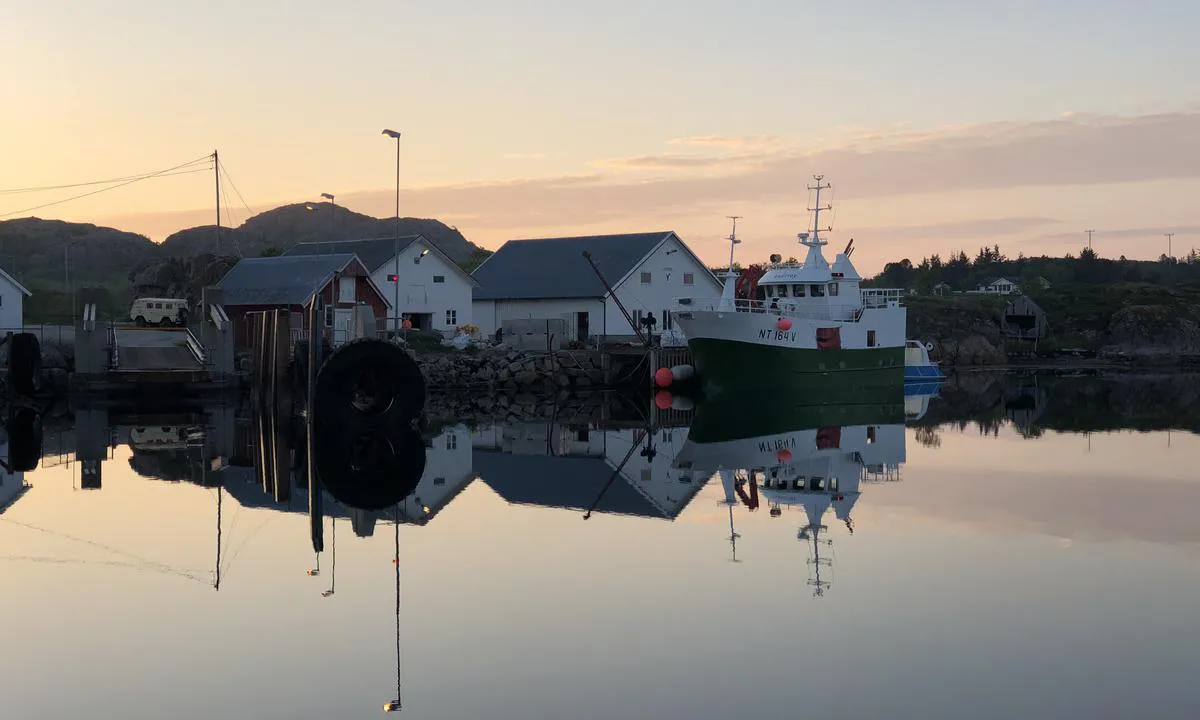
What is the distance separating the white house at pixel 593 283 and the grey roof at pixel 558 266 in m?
0.05

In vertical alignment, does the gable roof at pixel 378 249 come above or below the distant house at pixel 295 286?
above

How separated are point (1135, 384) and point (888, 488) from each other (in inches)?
1639

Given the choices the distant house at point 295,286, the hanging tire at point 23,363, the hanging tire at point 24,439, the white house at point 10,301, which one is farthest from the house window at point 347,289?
the hanging tire at point 24,439

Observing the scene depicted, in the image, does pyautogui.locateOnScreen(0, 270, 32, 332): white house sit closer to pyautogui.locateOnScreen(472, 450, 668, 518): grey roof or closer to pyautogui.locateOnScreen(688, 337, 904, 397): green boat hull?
pyautogui.locateOnScreen(688, 337, 904, 397): green boat hull

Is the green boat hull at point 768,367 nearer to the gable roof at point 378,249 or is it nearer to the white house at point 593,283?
the white house at point 593,283

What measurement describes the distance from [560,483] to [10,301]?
138 ft

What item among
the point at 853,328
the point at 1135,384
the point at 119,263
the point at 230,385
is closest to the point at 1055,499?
the point at 853,328

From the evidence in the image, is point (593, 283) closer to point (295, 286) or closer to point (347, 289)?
point (347, 289)

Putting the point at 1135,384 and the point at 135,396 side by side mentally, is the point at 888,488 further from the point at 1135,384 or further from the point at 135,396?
the point at 1135,384

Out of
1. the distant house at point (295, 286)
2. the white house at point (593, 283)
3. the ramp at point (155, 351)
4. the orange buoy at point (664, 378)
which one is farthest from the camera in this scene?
the white house at point (593, 283)

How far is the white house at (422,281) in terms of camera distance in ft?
203

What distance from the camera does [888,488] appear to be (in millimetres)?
24141

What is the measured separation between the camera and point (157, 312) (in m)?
53.2

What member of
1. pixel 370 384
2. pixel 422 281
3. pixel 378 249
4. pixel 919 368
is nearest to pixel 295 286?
pixel 378 249
